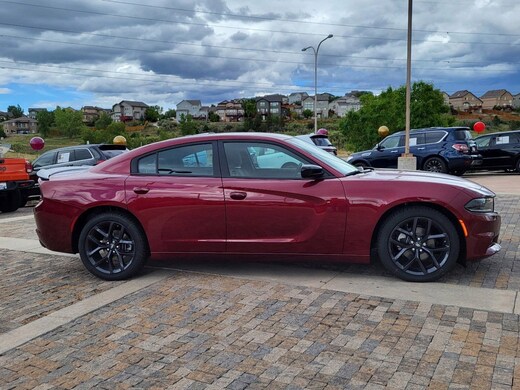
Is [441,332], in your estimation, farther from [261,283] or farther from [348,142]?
[348,142]

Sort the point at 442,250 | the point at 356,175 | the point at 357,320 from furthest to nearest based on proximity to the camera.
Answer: the point at 356,175 → the point at 442,250 → the point at 357,320

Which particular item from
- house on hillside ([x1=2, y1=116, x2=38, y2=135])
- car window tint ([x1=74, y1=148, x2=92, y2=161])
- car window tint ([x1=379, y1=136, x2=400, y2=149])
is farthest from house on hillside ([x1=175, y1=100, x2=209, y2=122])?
car window tint ([x1=74, y1=148, x2=92, y2=161])

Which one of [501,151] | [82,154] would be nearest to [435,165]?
[501,151]

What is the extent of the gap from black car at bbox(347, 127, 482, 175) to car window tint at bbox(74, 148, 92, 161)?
329 inches

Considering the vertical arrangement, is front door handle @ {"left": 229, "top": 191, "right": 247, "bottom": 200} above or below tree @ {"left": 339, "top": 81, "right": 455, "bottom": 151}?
below

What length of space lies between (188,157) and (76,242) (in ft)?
5.07

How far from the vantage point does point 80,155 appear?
46.6 feet

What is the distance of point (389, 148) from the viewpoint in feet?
55.8

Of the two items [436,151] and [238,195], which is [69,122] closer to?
[436,151]

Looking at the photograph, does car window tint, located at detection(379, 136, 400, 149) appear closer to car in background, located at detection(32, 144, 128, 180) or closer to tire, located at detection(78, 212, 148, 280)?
car in background, located at detection(32, 144, 128, 180)

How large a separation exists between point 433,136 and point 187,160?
42.3ft

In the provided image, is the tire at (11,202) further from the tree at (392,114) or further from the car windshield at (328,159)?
the tree at (392,114)

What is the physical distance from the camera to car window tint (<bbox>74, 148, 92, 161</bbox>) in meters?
14.1

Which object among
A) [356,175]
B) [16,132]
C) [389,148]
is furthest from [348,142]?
[16,132]
